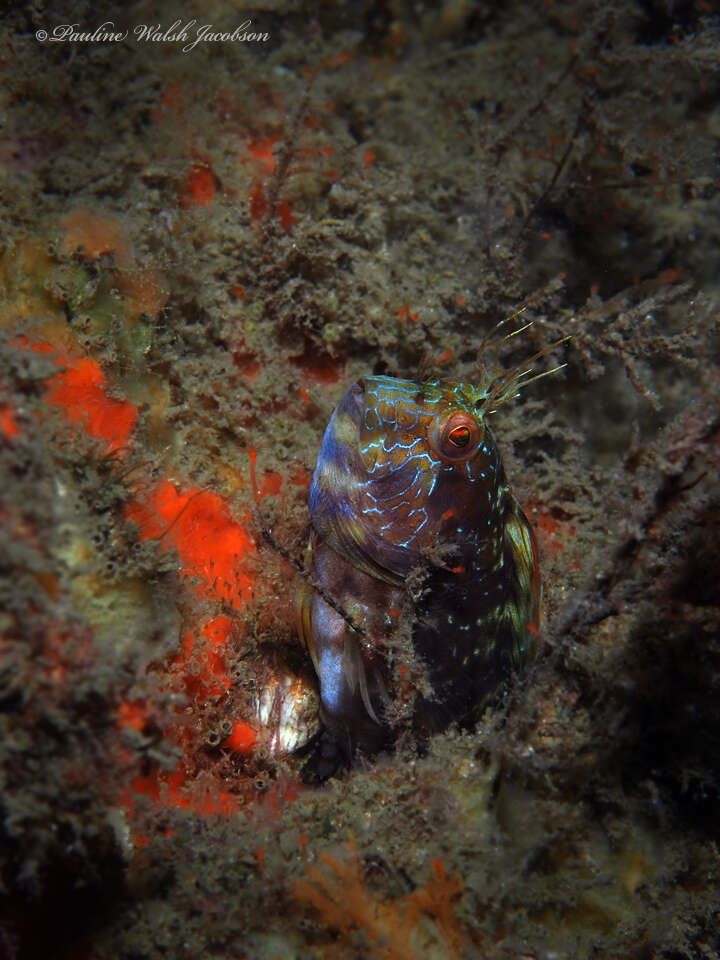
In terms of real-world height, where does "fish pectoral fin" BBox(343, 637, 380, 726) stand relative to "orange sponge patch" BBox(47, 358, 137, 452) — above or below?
below

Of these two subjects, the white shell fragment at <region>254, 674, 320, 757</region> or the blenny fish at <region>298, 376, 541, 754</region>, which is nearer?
the blenny fish at <region>298, 376, 541, 754</region>

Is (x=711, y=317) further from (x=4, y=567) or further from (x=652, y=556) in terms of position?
(x=4, y=567)

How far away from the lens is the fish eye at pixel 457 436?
10.0 ft

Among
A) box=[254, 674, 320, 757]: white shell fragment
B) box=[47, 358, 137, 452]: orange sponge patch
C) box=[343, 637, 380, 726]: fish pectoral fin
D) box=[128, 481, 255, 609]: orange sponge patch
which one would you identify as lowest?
box=[254, 674, 320, 757]: white shell fragment

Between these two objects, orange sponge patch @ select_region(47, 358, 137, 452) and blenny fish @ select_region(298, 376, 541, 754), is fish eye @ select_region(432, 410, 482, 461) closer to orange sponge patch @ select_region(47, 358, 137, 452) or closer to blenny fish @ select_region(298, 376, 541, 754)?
blenny fish @ select_region(298, 376, 541, 754)

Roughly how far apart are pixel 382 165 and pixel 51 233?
2.49 m

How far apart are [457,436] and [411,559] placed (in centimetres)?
73

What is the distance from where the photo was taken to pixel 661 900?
3.02m

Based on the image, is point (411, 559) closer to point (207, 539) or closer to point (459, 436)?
point (459, 436)

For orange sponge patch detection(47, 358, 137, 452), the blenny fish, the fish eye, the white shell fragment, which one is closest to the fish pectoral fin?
the blenny fish

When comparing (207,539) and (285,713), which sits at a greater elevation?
(207,539)

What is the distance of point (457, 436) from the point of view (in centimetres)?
307

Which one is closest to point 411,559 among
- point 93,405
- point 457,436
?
point 457,436

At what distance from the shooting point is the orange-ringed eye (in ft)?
10.1
